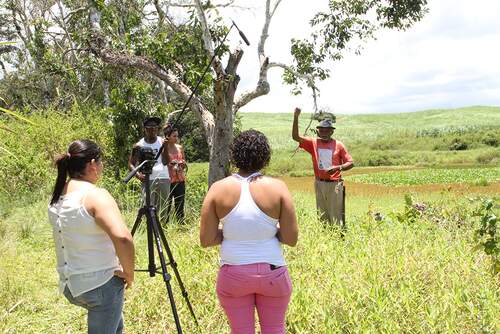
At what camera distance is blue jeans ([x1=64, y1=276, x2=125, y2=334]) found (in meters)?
2.83

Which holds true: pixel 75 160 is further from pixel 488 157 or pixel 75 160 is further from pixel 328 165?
pixel 488 157

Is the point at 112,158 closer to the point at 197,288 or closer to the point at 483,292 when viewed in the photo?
the point at 197,288

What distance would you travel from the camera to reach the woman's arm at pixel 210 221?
111 inches

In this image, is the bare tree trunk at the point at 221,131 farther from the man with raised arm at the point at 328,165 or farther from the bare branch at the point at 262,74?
the man with raised arm at the point at 328,165


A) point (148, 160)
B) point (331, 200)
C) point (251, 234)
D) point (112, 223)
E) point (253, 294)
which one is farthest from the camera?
point (331, 200)

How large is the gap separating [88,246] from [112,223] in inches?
9.9

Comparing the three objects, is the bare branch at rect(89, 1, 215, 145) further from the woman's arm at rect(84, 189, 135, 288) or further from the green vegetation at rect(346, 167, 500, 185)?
the green vegetation at rect(346, 167, 500, 185)

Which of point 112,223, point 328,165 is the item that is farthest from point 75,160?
point 328,165

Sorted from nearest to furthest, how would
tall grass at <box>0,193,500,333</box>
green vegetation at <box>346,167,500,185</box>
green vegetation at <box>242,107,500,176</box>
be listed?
tall grass at <box>0,193,500,333</box>, green vegetation at <box>346,167,500,185</box>, green vegetation at <box>242,107,500,176</box>

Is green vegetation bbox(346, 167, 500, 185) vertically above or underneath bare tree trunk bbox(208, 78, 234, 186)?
underneath

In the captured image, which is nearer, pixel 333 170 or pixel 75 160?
pixel 75 160

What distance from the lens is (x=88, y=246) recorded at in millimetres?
2820

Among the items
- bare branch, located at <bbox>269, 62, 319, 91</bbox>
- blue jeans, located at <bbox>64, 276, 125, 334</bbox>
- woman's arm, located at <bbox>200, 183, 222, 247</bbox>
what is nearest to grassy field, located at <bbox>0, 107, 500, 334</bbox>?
woman's arm, located at <bbox>200, 183, 222, 247</bbox>

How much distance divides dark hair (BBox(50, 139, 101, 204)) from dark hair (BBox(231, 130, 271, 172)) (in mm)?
764
